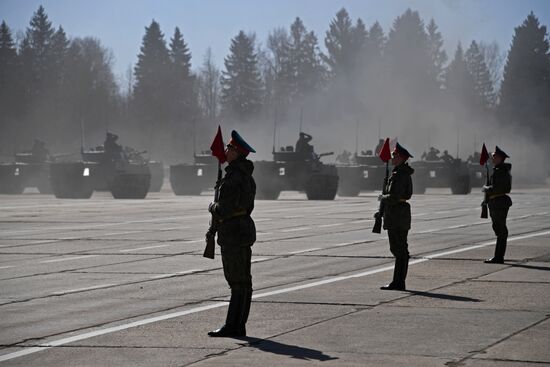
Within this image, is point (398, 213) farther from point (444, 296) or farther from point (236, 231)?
point (236, 231)

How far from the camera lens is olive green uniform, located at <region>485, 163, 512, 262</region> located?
1962cm

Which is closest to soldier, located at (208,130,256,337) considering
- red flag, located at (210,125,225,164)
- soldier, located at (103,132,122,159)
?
red flag, located at (210,125,225,164)

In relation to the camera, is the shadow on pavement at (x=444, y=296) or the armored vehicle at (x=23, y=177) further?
the armored vehicle at (x=23, y=177)

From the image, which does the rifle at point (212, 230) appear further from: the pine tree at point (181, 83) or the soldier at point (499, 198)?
the pine tree at point (181, 83)

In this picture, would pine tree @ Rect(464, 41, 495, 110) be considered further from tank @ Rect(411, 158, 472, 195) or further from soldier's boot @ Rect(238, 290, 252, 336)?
soldier's boot @ Rect(238, 290, 252, 336)

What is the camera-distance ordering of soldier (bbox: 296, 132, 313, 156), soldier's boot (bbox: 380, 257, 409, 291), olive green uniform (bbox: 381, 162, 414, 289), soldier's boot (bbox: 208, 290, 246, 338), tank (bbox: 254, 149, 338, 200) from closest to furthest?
soldier's boot (bbox: 208, 290, 246, 338), soldier's boot (bbox: 380, 257, 409, 291), olive green uniform (bbox: 381, 162, 414, 289), tank (bbox: 254, 149, 338, 200), soldier (bbox: 296, 132, 313, 156)

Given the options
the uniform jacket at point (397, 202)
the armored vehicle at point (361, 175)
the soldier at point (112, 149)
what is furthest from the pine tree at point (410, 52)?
the uniform jacket at point (397, 202)

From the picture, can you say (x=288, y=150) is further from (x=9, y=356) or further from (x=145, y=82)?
(x=145, y=82)

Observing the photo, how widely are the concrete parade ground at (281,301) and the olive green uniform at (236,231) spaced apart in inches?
14.9

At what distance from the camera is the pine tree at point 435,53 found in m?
118

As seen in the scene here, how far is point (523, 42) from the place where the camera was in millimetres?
118875

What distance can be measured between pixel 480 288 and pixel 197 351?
583cm

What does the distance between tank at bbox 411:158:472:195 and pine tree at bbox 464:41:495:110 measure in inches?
2236

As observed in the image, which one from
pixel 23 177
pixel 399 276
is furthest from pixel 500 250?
pixel 23 177
